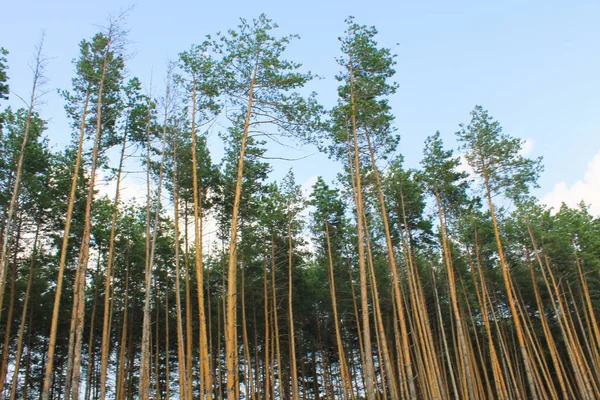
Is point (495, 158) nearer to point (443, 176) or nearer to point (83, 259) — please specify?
point (443, 176)

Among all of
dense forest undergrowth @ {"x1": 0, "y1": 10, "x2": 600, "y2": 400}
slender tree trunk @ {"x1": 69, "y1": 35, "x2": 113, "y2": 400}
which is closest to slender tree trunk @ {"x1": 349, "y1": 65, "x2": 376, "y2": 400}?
dense forest undergrowth @ {"x1": 0, "y1": 10, "x2": 600, "y2": 400}

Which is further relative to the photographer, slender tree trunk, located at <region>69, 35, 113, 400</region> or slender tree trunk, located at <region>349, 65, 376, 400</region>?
slender tree trunk, located at <region>349, 65, 376, 400</region>

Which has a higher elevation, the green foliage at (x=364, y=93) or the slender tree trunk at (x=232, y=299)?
the green foliage at (x=364, y=93)

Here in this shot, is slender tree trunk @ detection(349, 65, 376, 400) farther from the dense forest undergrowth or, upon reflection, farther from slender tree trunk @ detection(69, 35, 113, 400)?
Answer: slender tree trunk @ detection(69, 35, 113, 400)

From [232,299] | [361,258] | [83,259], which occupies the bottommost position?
[232,299]

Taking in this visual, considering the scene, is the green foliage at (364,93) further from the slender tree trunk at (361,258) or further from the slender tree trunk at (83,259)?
the slender tree trunk at (83,259)

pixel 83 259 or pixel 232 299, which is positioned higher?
pixel 83 259

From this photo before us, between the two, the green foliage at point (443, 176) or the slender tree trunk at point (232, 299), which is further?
the green foliage at point (443, 176)

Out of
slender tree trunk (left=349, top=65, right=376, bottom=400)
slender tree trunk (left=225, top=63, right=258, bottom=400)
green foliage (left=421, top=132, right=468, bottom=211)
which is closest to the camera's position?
slender tree trunk (left=225, top=63, right=258, bottom=400)

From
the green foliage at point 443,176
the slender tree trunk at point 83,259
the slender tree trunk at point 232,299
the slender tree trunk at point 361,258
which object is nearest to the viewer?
the slender tree trunk at point 232,299

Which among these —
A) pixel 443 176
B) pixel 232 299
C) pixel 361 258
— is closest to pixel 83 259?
pixel 232 299

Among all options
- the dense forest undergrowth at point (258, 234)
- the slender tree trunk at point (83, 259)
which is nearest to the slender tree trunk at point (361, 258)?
the dense forest undergrowth at point (258, 234)

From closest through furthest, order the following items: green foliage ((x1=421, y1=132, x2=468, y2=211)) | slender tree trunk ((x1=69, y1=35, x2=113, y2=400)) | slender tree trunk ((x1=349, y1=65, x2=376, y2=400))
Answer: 1. slender tree trunk ((x1=69, y1=35, x2=113, y2=400))
2. slender tree trunk ((x1=349, y1=65, x2=376, y2=400))
3. green foliage ((x1=421, y1=132, x2=468, y2=211))

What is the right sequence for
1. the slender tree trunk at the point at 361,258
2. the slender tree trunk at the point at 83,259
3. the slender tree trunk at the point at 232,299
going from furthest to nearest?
the slender tree trunk at the point at 361,258
the slender tree trunk at the point at 83,259
the slender tree trunk at the point at 232,299
